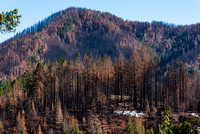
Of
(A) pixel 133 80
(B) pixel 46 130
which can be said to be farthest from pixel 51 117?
(A) pixel 133 80

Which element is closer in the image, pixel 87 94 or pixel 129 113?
pixel 129 113

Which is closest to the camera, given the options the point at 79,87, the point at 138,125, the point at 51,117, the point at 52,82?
the point at 138,125

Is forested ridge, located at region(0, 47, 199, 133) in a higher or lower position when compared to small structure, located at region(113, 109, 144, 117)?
higher

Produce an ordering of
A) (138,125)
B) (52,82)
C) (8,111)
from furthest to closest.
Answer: (52,82)
(8,111)
(138,125)

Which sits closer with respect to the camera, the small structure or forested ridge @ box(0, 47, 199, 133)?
the small structure

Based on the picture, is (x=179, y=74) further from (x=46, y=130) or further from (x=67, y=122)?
(x=46, y=130)

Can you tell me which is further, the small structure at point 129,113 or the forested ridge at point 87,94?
the forested ridge at point 87,94

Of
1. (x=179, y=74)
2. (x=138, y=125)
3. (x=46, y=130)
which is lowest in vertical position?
(x=46, y=130)

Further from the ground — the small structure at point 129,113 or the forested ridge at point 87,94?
the forested ridge at point 87,94

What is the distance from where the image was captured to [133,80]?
49.6 metres

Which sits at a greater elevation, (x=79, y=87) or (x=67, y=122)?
(x=79, y=87)

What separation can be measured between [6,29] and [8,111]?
5052 cm

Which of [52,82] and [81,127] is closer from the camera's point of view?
[81,127]

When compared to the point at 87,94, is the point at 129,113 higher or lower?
lower
